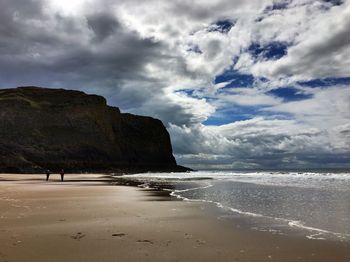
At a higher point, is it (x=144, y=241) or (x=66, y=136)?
(x=66, y=136)

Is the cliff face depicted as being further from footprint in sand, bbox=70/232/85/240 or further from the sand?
footprint in sand, bbox=70/232/85/240

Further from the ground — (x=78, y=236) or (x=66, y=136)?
(x=66, y=136)

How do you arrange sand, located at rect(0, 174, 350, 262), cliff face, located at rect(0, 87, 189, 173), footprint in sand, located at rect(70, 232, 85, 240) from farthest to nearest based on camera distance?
cliff face, located at rect(0, 87, 189, 173) < footprint in sand, located at rect(70, 232, 85, 240) < sand, located at rect(0, 174, 350, 262)

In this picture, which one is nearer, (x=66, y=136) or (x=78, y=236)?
(x=78, y=236)

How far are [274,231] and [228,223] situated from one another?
66.1 inches

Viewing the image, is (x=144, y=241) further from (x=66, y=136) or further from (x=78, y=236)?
(x=66, y=136)

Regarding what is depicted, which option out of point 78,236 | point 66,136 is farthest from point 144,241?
point 66,136

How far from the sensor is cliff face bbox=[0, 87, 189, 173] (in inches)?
3278

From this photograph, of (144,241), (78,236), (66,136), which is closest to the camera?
(144,241)

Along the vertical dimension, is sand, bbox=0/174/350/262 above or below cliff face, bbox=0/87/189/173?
below

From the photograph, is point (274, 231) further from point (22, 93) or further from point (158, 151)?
point (158, 151)

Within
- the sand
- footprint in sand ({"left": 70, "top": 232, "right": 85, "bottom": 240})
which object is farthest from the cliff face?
footprint in sand ({"left": 70, "top": 232, "right": 85, "bottom": 240})

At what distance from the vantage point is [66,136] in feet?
314

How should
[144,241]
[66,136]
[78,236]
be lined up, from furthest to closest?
1. [66,136]
2. [78,236]
3. [144,241]
